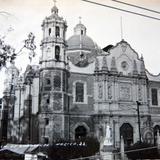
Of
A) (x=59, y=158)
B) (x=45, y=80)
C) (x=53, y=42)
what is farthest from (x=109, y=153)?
(x=53, y=42)

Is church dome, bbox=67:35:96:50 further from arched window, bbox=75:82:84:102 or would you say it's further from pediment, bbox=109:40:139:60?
arched window, bbox=75:82:84:102

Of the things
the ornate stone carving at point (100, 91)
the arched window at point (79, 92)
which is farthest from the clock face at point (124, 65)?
the arched window at point (79, 92)

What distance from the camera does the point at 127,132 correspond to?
560 inches

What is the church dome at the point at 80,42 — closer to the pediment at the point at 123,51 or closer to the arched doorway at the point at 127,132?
the pediment at the point at 123,51

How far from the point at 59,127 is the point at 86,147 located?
195 centimetres

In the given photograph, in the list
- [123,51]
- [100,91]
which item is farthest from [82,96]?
[123,51]

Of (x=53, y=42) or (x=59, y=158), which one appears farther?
(x=53, y=42)

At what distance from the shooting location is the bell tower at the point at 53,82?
12641 mm

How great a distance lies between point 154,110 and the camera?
1512 centimetres

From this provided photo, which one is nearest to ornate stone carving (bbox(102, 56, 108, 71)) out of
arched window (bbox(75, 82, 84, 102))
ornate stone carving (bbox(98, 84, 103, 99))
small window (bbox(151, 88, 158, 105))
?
ornate stone carving (bbox(98, 84, 103, 99))

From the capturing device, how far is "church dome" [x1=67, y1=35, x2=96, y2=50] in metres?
17.0

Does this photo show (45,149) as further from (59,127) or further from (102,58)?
(102,58)

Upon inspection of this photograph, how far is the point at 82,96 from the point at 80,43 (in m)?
4.14

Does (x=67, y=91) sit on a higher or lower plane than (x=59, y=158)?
higher
